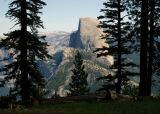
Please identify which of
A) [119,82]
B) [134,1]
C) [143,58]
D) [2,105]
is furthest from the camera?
[119,82]

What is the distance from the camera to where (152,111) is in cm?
1463

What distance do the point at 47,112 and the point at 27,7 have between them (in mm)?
18454

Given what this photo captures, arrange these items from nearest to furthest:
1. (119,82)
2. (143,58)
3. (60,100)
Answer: (60,100) < (143,58) < (119,82)

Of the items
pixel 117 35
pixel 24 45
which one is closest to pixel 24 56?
pixel 24 45

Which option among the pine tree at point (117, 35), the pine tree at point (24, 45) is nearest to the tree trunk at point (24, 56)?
the pine tree at point (24, 45)

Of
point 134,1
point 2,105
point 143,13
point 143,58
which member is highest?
point 134,1

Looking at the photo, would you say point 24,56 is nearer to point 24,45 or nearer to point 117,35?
point 24,45

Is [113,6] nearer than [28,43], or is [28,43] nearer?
[28,43]

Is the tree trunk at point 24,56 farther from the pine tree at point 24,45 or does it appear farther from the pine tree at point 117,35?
the pine tree at point 117,35

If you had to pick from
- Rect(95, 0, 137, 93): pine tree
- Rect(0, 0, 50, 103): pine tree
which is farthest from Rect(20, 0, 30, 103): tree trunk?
Rect(95, 0, 137, 93): pine tree

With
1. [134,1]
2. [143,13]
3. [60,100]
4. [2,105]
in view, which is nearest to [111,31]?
[134,1]

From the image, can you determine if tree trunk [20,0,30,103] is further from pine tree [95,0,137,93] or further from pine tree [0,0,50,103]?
pine tree [95,0,137,93]

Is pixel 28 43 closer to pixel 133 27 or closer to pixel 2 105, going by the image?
pixel 133 27

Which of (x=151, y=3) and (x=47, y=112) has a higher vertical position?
(x=151, y=3)
